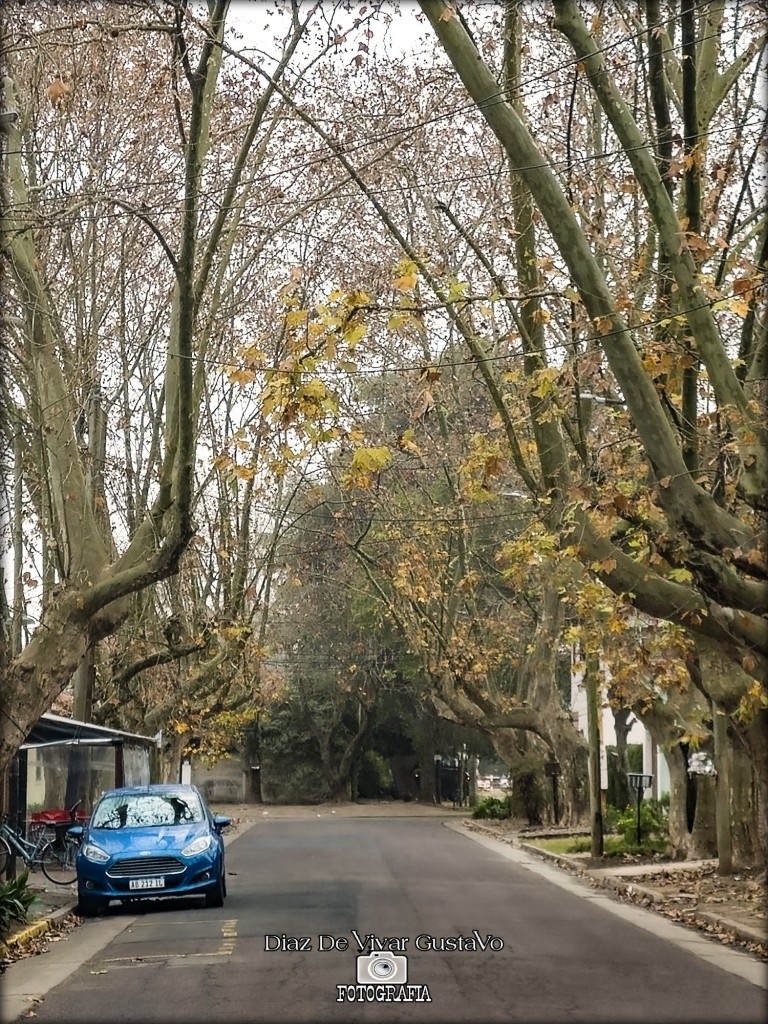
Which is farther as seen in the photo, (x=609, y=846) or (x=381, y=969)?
(x=609, y=846)

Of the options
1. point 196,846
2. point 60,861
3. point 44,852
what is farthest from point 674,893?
point 60,861

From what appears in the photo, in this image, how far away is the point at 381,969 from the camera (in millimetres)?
11242

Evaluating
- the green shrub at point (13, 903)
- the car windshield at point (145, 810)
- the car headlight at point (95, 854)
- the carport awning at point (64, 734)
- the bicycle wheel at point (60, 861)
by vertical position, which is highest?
the carport awning at point (64, 734)

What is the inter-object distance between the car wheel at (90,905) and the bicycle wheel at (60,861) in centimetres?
410

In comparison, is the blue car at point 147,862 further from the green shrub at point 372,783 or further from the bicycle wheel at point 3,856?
the green shrub at point 372,783

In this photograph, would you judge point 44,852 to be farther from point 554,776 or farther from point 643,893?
point 554,776

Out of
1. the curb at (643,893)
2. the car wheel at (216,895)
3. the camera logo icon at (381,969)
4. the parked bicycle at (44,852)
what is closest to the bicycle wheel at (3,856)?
the parked bicycle at (44,852)

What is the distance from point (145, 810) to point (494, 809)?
98.8 ft

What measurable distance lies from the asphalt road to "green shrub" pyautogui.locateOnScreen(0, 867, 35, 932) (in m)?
0.63

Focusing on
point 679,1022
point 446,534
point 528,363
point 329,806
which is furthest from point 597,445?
point 329,806

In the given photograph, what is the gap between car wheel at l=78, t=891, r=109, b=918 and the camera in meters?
17.8

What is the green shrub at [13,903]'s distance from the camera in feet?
48.5

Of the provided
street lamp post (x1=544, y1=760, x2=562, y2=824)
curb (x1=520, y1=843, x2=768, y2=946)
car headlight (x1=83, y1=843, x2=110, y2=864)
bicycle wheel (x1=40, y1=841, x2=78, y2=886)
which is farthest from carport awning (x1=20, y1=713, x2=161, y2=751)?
street lamp post (x1=544, y1=760, x2=562, y2=824)

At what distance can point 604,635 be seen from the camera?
68.1 feet
